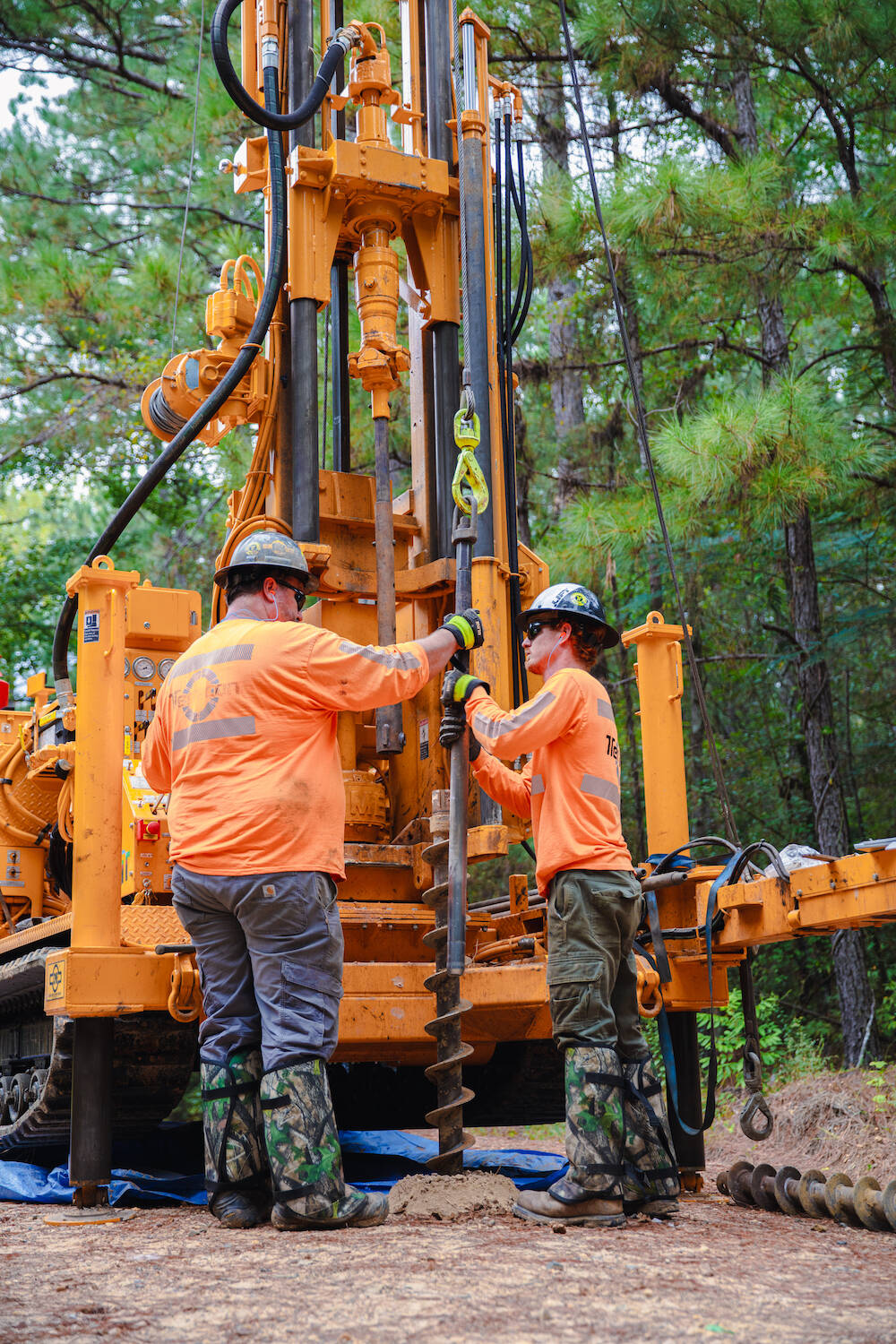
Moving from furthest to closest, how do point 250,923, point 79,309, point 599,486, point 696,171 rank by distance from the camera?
point 79,309, point 599,486, point 696,171, point 250,923

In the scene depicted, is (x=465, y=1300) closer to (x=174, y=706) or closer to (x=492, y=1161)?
(x=174, y=706)

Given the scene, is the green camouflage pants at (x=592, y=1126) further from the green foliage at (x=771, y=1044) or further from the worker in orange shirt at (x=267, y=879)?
the green foliage at (x=771, y=1044)

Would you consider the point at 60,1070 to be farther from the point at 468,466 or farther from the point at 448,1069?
the point at 468,466

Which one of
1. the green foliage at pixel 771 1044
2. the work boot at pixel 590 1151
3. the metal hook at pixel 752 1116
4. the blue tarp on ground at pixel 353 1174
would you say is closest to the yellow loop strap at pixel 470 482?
the work boot at pixel 590 1151

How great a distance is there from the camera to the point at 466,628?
4.62 m

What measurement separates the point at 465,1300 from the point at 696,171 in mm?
7505

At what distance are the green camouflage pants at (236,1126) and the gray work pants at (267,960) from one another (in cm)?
5

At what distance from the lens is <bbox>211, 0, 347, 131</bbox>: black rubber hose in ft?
17.6

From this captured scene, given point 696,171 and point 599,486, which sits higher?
point 696,171

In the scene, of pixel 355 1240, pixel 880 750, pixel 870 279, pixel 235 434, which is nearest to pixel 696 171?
pixel 870 279

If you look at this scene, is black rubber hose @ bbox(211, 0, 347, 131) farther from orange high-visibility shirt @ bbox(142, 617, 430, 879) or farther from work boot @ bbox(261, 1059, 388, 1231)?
work boot @ bbox(261, 1059, 388, 1231)

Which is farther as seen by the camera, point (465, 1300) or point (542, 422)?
point (542, 422)

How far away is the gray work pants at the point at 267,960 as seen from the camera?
4045 mm

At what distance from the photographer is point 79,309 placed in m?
13.0
